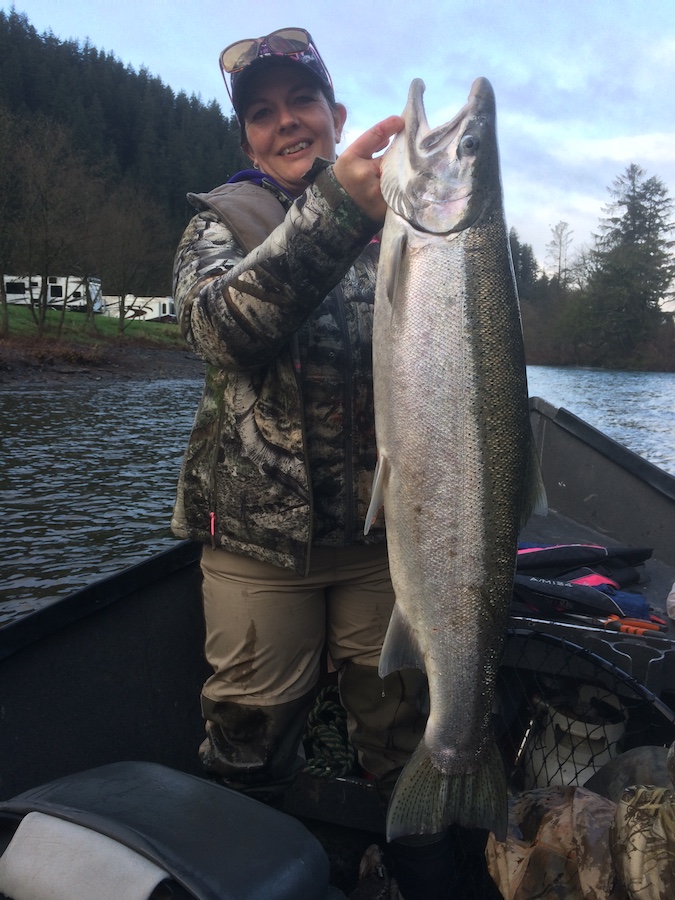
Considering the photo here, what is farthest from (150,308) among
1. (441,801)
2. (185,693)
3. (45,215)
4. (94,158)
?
(441,801)

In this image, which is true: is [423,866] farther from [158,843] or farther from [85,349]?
[85,349]

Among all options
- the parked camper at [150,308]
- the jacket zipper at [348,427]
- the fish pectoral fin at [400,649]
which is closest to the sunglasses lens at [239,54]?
the jacket zipper at [348,427]

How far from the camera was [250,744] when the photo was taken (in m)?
2.43

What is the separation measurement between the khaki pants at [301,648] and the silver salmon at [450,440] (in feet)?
1.36

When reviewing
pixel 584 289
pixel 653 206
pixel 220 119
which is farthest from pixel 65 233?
pixel 220 119

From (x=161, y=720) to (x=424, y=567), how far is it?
1.79m

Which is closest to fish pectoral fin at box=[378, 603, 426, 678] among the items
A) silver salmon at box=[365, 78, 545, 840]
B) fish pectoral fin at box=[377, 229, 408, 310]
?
silver salmon at box=[365, 78, 545, 840]

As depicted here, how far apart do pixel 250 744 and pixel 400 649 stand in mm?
655

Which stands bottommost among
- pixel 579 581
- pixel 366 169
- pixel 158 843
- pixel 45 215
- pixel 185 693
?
pixel 185 693

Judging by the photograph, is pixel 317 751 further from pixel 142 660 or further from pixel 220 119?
pixel 220 119

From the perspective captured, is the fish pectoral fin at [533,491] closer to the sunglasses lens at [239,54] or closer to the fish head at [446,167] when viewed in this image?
the fish head at [446,167]

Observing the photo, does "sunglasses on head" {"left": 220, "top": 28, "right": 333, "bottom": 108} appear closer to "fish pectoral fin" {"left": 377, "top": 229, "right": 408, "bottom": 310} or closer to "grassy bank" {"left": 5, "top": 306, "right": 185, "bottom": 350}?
"fish pectoral fin" {"left": 377, "top": 229, "right": 408, "bottom": 310}

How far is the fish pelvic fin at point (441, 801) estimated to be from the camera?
83.2 inches

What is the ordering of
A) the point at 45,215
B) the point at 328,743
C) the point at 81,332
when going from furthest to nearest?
the point at 81,332 → the point at 45,215 → the point at 328,743
